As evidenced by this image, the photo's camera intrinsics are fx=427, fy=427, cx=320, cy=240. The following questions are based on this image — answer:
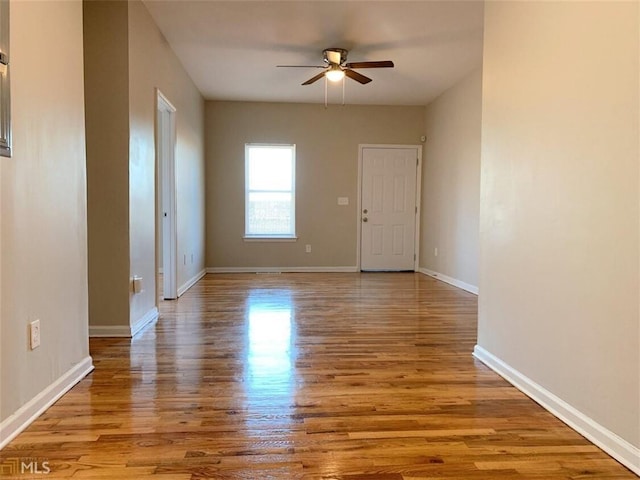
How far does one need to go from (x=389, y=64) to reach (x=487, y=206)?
2.08 m

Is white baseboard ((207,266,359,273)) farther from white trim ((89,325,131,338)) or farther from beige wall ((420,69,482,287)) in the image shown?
white trim ((89,325,131,338))

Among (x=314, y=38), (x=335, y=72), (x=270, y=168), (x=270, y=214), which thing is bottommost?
(x=270, y=214)

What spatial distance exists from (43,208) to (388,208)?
17.7 feet

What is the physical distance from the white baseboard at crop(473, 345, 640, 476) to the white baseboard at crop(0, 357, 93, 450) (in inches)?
90.4

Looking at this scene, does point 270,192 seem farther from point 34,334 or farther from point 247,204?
point 34,334

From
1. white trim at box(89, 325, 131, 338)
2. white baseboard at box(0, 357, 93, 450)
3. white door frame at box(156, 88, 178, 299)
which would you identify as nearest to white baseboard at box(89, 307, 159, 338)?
white trim at box(89, 325, 131, 338)

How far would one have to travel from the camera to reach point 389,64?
4074 millimetres

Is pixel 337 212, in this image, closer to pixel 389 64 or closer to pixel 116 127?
pixel 389 64

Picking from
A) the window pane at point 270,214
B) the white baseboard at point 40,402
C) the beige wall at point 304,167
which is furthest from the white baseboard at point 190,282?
the white baseboard at point 40,402

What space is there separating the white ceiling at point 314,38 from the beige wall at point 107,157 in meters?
0.54

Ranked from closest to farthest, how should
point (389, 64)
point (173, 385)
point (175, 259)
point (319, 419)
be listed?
point (319, 419) → point (173, 385) → point (389, 64) → point (175, 259)

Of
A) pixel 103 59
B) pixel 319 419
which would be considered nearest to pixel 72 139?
pixel 103 59

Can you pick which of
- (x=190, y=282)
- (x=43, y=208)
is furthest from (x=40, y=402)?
(x=190, y=282)

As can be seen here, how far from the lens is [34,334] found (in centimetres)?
188
